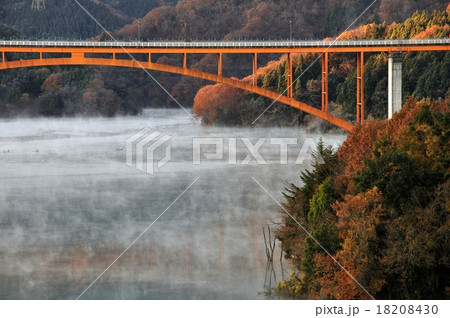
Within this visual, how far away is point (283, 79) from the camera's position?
56344 millimetres

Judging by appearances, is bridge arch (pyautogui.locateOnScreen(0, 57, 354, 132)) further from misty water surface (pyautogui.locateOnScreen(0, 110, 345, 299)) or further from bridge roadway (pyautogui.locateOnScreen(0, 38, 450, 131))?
misty water surface (pyautogui.locateOnScreen(0, 110, 345, 299))

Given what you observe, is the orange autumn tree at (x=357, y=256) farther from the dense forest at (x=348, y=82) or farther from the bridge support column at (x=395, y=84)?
the dense forest at (x=348, y=82)

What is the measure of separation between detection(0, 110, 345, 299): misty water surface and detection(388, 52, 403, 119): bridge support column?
4.14 m

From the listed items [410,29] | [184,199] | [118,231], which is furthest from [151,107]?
[118,231]

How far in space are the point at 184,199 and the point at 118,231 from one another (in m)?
6.42

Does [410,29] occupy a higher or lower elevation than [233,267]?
higher

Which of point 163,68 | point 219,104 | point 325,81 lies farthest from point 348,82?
point 163,68

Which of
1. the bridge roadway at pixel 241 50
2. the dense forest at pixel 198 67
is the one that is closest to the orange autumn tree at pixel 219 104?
the dense forest at pixel 198 67

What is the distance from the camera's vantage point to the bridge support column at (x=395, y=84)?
42281 millimetres

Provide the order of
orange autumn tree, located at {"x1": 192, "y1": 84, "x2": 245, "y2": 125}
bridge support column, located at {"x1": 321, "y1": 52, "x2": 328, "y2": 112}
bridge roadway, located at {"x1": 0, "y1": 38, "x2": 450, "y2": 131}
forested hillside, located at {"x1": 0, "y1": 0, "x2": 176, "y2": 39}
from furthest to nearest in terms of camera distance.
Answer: forested hillside, located at {"x1": 0, "y1": 0, "x2": 176, "y2": 39} < orange autumn tree, located at {"x1": 192, "y1": 84, "x2": 245, "y2": 125} < bridge support column, located at {"x1": 321, "y1": 52, "x2": 328, "y2": 112} < bridge roadway, located at {"x1": 0, "y1": 38, "x2": 450, "y2": 131}

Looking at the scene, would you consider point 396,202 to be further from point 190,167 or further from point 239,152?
point 239,152

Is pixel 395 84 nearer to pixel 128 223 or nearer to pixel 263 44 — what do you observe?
pixel 263 44

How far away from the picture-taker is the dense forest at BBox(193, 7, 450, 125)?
1997 inches

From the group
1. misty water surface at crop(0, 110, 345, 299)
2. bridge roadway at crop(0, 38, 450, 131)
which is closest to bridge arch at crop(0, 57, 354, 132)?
bridge roadway at crop(0, 38, 450, 131)
